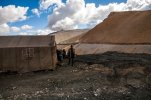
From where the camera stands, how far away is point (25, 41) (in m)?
20.8

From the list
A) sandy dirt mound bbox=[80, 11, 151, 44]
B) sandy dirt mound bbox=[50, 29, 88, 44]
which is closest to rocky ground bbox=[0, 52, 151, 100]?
sandy dirt mound bbox=[80, 11, 151, 44]

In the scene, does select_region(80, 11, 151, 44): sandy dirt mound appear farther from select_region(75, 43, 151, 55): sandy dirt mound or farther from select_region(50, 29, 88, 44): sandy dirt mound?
select_region(50, 29, 88, 44): sandy dirt mound

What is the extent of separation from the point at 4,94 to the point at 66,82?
335cm

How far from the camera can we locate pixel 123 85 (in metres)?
14.0

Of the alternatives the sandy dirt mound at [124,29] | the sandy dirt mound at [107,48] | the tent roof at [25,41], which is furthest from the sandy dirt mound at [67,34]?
the tent roof at [25,41]

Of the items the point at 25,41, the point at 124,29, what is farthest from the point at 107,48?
the point at 25,41

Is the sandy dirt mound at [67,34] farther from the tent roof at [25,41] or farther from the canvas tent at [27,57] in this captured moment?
the canvas tent at [27,57]

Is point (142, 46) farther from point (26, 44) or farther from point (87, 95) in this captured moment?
point (87, 95)

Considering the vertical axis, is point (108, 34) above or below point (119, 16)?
below

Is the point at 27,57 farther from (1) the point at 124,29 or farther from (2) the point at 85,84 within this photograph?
(1) the point at 124,29

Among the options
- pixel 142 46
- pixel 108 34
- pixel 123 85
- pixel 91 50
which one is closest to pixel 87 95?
pixel 123 85

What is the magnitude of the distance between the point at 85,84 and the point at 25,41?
304 inches

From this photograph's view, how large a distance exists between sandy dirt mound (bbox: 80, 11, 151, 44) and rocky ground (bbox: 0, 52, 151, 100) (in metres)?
10.3

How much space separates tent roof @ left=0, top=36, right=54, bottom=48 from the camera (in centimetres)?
2013
